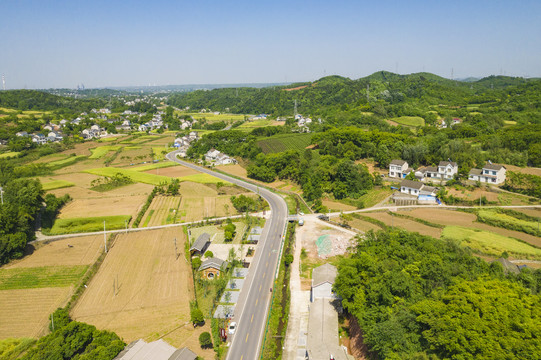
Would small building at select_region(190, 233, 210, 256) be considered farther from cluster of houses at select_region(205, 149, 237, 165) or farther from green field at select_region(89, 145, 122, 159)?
green field at select_region(89, 145, 122, 159)

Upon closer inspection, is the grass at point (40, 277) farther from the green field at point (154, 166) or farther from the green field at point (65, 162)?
the green field at point (65, 162)

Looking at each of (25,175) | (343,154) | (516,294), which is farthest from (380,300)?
(25,175)

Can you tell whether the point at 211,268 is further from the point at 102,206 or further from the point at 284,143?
the point at 284,143

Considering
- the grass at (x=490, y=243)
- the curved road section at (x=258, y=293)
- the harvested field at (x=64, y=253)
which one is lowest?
the curved road section at (x=258, y=293)

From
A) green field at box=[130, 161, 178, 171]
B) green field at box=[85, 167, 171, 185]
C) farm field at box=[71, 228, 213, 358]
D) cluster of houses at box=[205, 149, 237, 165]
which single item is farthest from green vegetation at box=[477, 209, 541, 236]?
green field at box=[130, 161, 178, 171]

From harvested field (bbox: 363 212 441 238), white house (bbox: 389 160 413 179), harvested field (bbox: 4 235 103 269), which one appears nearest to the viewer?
harvested field (bbox: 4 235 103 269)

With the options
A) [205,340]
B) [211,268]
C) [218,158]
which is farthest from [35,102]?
[205,340]

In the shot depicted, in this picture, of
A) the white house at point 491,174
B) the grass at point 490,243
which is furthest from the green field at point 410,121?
the grass at point 490,243
